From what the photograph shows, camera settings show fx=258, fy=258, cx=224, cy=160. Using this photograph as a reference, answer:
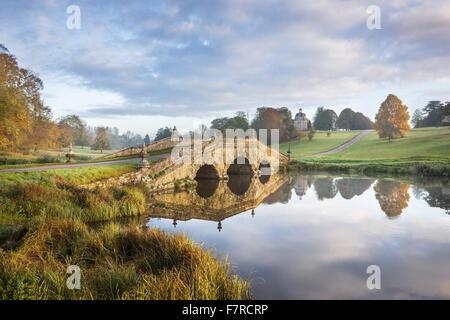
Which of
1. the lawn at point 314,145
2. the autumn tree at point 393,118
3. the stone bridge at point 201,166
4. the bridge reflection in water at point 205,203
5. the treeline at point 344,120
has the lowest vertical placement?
the bridge reflection in water at point 205,203

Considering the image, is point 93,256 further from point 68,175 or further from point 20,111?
point 20,111

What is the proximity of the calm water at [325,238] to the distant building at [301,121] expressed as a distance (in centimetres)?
9190

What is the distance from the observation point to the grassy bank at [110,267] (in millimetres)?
4566

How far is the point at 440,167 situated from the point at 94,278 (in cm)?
3548

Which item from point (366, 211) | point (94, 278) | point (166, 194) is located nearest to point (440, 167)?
point (366, 211)

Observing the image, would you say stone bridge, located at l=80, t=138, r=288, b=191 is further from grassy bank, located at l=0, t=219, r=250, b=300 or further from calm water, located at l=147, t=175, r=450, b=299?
grassy bank, located at l=0, t=219, r=250, b=300

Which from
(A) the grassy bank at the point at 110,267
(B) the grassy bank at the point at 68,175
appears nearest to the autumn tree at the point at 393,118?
(B) the grassy bank at the point at 68,175

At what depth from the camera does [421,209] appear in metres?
13.7

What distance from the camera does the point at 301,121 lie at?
109m

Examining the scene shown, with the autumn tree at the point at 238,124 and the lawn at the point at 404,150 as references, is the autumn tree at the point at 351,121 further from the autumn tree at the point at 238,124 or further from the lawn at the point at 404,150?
the autumn tree at the point at 238,124

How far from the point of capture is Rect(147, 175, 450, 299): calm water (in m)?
6.04

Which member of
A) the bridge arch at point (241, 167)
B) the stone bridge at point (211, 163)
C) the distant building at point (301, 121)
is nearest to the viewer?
the stone bridge at point (211, 163)

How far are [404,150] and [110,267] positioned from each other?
5020 cm
